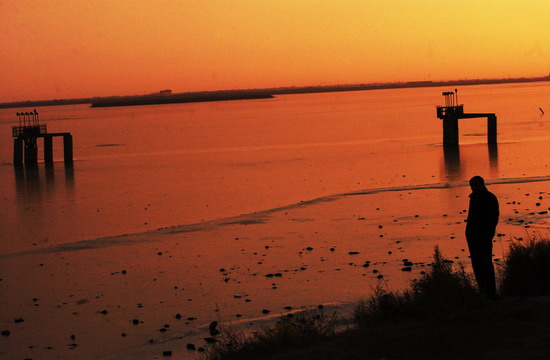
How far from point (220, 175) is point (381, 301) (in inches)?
1318

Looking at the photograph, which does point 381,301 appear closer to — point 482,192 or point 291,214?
point 482,192

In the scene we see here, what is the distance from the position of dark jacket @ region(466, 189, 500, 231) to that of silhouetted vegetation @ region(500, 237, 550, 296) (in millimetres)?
1643

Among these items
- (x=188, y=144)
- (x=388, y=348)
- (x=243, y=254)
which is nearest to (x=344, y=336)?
(x=388, y=348)

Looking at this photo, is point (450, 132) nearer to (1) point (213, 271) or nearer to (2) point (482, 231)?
(1) point (213, 271)

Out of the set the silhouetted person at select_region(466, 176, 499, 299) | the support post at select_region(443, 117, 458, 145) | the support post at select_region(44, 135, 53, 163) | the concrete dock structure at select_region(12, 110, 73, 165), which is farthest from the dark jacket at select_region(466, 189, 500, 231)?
the support post at select_region(44, 135, 53, 163)

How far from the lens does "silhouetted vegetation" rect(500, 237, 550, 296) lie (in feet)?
42.6

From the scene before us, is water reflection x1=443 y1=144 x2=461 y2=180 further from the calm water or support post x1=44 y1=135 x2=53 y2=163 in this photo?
support post x1=44 y1=135 x2=53 y2=163

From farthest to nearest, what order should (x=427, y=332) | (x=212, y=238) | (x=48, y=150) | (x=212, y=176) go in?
(x=48, y=150), (x=212, y=176), (x=212, y=238), (x=427, y=332)

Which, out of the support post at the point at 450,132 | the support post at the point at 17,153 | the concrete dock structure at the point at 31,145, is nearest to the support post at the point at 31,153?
the concrete dock structure at the point at 31,145

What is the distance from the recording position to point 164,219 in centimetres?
2836

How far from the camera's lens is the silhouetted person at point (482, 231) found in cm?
1190

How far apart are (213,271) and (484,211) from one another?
310 inches

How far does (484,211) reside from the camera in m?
11.9

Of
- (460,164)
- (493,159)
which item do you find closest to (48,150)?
(460,164)
